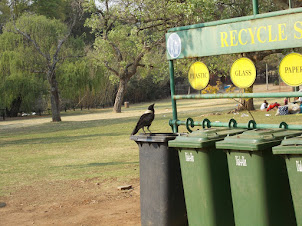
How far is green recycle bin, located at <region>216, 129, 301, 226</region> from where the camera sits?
4730 mm

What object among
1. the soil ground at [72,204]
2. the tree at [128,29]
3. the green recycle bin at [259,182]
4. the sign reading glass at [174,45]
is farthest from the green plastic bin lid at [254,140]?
the tree at [128,29]

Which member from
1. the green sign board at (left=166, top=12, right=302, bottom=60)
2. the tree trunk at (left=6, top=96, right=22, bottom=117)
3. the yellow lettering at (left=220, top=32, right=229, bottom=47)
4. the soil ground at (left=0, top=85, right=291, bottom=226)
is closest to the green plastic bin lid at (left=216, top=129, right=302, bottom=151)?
the green sign board at (left=166, top=12, right=302, bottom=60)

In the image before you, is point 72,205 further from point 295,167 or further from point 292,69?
point 295,167

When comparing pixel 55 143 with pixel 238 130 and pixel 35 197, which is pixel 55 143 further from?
pixel 238 130

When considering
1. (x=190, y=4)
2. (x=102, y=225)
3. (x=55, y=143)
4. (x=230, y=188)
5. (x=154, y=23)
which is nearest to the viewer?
(x=230, y=188)

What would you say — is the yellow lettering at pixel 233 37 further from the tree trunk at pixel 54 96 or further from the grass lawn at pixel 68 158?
the tree trunk at pixel 54 96

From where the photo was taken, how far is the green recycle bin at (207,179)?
5168mm

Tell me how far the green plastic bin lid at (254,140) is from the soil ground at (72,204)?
7.43 ft

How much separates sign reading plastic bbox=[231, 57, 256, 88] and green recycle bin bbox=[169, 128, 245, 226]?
1320 mm

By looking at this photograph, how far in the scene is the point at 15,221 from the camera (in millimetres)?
7285

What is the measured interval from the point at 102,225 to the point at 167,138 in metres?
1.82

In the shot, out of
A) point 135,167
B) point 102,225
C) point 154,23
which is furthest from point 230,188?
point 154,23

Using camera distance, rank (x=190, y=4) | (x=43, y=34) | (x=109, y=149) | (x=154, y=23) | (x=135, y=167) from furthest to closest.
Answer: (x=43, y=34) → (x=154, y=23) → (x=190, y=4) → (x=109, y=149) → (x=135, y=167)

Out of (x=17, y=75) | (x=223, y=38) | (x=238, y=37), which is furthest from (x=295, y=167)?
(x=17, y=75)
